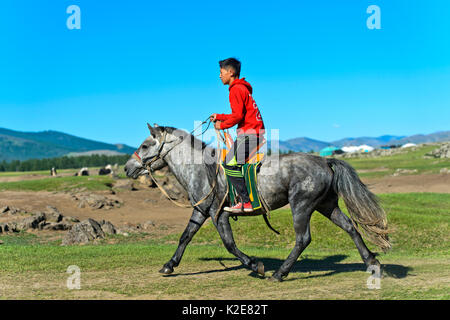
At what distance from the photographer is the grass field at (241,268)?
796 centimetres

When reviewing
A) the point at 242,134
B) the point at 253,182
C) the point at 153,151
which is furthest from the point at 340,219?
the point at 153,151

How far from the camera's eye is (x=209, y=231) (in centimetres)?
1830

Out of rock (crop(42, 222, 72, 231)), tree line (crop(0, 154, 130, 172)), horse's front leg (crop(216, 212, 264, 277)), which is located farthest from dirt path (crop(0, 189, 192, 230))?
tree line (crop(0, 154, 130, 172))

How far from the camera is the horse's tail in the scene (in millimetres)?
9281

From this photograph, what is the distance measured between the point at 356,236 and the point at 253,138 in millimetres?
→ 3021

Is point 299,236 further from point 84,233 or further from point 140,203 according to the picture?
point 140,203

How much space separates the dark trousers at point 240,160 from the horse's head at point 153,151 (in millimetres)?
1633

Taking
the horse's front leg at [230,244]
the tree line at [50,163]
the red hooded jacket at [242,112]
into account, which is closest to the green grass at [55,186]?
the horse's front leg at [230,244]

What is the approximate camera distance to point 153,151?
405 inches

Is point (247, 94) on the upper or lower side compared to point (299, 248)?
upper

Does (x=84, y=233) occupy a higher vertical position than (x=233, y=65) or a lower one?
lower

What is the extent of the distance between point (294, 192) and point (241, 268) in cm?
295
